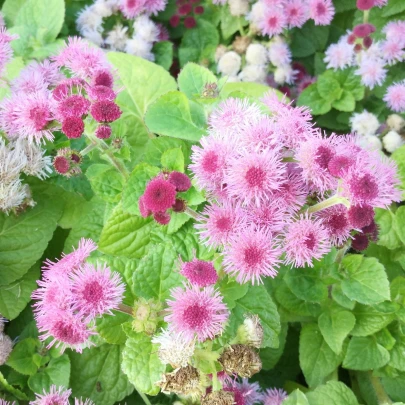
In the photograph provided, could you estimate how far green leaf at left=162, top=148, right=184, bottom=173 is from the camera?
1708mm

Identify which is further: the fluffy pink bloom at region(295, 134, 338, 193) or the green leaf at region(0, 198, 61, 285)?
the green leaf at region(0, 198, 61, 285)

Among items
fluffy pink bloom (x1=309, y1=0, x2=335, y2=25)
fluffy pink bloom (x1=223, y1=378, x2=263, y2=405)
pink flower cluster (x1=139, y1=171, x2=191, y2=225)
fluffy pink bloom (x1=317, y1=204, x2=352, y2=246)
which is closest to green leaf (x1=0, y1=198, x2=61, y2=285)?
pink flower cluster (x1=139, y1=171, x2=191, y2=225)

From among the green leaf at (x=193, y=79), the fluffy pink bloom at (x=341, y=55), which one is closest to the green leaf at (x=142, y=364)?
the green leaf at (x=193, y=79)

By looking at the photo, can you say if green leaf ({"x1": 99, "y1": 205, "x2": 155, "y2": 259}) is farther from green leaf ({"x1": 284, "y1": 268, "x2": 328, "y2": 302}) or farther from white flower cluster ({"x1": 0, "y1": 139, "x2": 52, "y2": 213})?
green leaf ({"x1": 284, "y1": 268, "x2": 328, "y2": 302})

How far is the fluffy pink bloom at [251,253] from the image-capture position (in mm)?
1396

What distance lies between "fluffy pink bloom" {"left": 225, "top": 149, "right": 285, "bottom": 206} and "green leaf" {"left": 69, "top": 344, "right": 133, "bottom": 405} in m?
0.85

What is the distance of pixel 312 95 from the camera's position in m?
2.81

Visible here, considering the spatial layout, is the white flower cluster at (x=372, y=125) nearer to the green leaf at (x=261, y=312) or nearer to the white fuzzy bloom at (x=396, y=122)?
the white fuzzy bloom at (x=396, y=122)

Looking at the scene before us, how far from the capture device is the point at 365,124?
105 inches

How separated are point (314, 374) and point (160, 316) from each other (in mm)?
760

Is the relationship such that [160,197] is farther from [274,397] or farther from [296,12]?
[296,12]

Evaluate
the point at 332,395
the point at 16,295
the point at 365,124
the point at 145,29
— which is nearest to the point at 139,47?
the point at 145,29

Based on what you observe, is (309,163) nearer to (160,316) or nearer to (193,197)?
(193,197)

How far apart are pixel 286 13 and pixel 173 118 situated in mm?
1274
